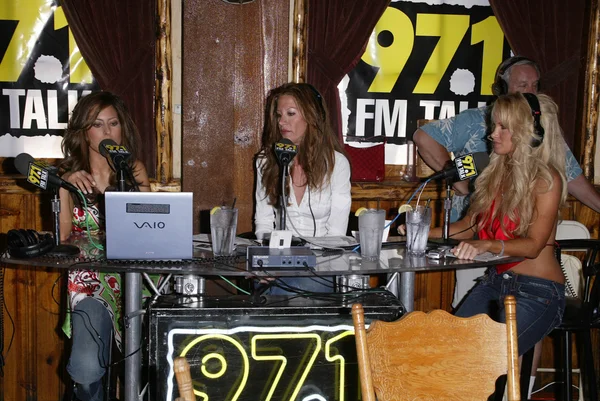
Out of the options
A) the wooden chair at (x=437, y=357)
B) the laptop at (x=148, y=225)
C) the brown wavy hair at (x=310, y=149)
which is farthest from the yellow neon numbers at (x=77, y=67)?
the wooden chair at (x=437, y=357)

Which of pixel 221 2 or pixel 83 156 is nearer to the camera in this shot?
pixel 83 156

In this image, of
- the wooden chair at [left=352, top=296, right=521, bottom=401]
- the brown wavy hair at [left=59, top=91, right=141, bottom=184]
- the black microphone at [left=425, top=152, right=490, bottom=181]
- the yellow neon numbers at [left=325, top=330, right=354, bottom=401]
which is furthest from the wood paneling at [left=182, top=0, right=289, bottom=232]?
the wooden chair at [left=352, top=296, right=521, bottom=401]

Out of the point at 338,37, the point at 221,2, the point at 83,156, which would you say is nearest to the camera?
the point at 83,156

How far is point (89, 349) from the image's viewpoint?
9.29 ft

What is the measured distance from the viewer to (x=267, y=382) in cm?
254

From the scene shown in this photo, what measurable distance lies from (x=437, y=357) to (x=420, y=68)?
2.75 metres

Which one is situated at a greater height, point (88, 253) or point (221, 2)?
point (221, 2)

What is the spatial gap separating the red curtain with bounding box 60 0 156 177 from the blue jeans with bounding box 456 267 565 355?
2137 mm

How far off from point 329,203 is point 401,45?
4.66 feet

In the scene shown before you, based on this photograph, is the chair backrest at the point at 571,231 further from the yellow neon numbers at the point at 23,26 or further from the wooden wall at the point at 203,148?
the yellow neon numbers at the point at 23,26

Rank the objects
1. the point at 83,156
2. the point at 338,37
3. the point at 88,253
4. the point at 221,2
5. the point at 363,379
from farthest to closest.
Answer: the point at 338,37 < the point at 221,2 < the point at 83,156 < the point at 88,253 < the point at 363,379

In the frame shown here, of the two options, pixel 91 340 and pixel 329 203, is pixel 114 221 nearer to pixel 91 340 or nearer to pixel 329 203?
pixel 91 340

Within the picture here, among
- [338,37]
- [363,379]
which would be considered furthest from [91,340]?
[338,37]

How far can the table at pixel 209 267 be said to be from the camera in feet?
8.07
